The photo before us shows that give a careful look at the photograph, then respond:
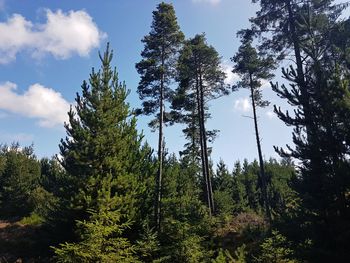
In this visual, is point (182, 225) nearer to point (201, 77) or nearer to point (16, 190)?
point (201, 77)

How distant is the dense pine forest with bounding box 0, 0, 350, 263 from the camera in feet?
38.8

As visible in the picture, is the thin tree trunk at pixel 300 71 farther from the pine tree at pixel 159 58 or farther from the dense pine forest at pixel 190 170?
the pine tree at pixel 159 58

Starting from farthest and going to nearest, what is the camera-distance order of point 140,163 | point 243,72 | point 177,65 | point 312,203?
1. point 243,72
2. point 177,65
3. point 140,163
4. point 312,203

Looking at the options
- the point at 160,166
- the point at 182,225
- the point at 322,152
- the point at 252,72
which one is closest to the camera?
the point at 322,152

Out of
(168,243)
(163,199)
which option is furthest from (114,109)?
(168,243)

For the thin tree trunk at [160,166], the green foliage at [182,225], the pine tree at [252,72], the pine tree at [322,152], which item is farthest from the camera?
the pine tree at [252,72]

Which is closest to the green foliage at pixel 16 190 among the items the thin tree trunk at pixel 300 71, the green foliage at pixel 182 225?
the green foliage at pixel 182 225

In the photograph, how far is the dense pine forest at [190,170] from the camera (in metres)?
11.8

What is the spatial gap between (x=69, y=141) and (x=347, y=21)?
15.4 m

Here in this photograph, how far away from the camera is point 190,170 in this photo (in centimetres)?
3206

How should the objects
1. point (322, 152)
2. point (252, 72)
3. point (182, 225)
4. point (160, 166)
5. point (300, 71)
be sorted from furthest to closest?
point (252, 72), point (160, 166), point (182, 225), point (300, 71), point (322, 152)

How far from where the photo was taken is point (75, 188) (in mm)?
16938

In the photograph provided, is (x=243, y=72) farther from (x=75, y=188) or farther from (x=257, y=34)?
(x=75, y=188)

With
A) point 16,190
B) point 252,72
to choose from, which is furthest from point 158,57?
point 16,190
